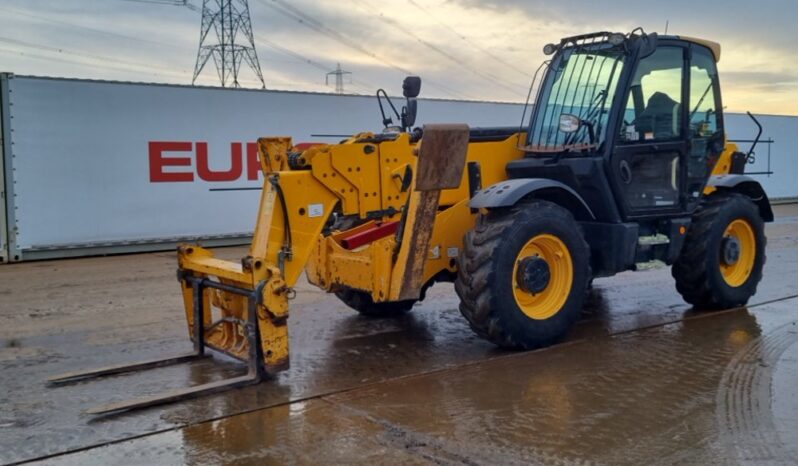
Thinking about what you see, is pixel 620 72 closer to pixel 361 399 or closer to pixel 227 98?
pixel 361 399

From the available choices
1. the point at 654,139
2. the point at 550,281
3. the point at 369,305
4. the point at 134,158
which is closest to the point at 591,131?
the point at 654,139

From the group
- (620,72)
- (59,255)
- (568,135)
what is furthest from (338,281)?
(59,255)

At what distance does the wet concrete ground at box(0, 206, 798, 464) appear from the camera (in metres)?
4.00

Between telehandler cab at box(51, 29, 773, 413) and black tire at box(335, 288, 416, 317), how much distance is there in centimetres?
2

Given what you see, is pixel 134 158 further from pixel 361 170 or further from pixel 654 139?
pixel 654 139

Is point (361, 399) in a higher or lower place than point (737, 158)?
lower

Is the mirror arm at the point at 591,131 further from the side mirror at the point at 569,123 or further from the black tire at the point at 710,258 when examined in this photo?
the black tire at the point at 710,258

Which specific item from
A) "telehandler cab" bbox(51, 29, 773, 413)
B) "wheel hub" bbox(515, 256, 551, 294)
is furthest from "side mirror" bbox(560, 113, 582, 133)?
"wheel hub" bbox(515, 256, 551, 294)

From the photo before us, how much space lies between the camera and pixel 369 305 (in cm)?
728

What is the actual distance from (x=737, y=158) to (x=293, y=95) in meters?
8.25

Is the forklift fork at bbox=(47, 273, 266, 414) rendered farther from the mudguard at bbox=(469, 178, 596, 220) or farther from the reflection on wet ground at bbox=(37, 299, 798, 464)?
the mudguard at bbox=(469, 178, 596, 220)

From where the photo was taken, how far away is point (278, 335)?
500cm

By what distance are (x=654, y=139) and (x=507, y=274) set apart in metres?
2.33

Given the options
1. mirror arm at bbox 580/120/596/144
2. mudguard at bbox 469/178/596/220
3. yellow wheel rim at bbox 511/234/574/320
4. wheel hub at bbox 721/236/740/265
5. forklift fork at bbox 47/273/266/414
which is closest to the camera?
forklift fork at bbox 47/273/266/414
